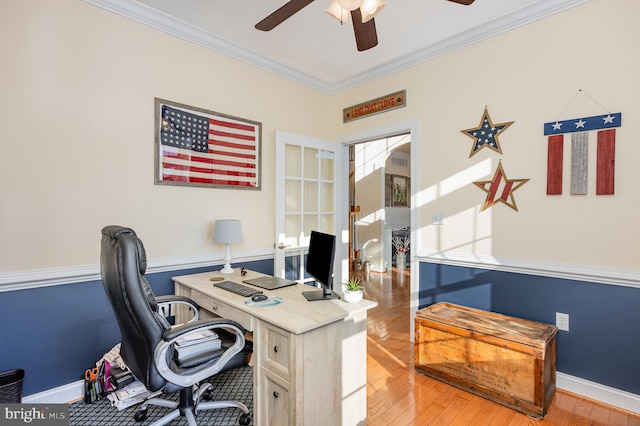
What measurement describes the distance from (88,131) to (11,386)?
1665 millimetres

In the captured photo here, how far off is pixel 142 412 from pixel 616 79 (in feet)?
12.1

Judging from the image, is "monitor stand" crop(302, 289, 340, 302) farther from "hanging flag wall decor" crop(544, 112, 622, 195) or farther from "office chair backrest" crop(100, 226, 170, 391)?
"hanging flag wall decor" crop(544, 112, 622, 195)

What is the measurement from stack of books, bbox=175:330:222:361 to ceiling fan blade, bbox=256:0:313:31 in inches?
74.5

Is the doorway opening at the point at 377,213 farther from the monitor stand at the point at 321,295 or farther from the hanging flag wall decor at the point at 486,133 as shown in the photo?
the monitor stand at the point at 321,295

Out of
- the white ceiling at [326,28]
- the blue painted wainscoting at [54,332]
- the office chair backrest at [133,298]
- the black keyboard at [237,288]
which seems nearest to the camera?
the office chair backrest at [133,298]

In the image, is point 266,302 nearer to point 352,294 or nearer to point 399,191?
point 352,294

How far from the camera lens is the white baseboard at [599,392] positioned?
2014 mm

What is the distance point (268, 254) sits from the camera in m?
3.28

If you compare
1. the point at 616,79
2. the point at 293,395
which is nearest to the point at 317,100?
the point at 616,79

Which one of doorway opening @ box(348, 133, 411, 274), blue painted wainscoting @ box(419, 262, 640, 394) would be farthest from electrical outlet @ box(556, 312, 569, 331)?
doorway opening @ box(348, 133, 411, 274)

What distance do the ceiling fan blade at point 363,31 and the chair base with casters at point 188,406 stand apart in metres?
2.37

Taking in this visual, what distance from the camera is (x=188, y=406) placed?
1.82m

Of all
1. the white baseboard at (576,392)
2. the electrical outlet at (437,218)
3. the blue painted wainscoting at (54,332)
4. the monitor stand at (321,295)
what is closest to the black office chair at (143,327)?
the monitor stand at (321,295)

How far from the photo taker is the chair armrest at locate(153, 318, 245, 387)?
1.48 m
